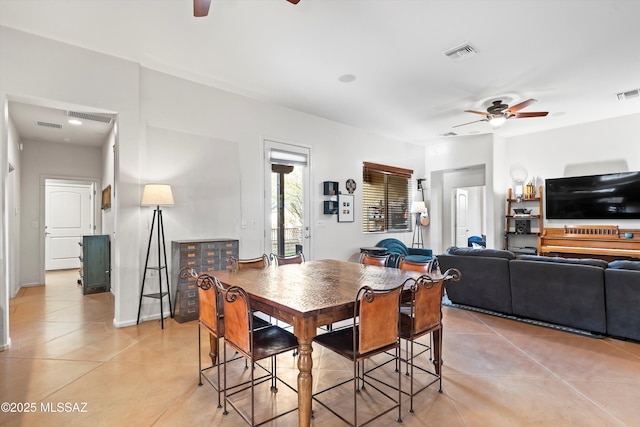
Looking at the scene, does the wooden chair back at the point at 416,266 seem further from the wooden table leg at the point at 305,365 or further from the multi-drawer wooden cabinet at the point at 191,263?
the multi-drawer wooden cabinet at the point at 191,263

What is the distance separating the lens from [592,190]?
19.8ft

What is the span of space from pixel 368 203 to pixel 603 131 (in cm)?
443

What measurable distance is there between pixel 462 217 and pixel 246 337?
26.7 ft

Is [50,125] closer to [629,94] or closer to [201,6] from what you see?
[201,6]

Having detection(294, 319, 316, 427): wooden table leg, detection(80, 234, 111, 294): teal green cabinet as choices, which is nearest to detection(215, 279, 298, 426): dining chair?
detection(294, 319, 316, 427): wooden table leg

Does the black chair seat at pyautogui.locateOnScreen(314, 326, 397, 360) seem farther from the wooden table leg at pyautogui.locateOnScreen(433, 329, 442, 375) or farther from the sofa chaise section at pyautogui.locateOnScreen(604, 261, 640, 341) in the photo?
the sofa chaise section at pyautogui.locateOnScreen(604, 261, 640, 341)

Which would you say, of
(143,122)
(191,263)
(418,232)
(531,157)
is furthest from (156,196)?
(531,157)

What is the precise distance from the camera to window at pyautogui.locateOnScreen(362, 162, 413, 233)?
22.0ft

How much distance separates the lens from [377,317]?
6.10ft

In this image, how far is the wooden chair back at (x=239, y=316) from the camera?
180 cm

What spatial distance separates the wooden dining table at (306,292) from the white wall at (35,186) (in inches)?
218

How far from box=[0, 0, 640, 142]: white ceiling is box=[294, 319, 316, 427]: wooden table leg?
2562 millimetres

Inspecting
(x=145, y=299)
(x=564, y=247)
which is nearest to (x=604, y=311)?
(x=564, y=247)

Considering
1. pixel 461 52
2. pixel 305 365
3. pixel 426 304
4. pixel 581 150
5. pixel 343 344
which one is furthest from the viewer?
pixel 581 150
